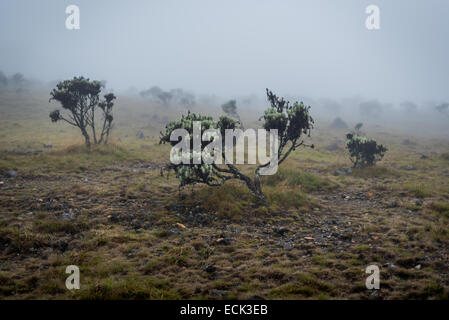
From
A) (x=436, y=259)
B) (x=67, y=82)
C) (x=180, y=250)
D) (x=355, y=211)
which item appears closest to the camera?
(x=436, y=259)

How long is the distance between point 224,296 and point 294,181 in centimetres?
1286

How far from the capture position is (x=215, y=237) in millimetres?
10250

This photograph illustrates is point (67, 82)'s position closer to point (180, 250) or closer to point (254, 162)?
point (254, 162)

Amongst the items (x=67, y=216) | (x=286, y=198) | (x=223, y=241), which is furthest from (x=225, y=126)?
(x=67, y=216)

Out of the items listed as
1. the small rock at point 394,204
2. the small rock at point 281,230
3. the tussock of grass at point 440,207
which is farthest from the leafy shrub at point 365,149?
the small rock at point 281,230

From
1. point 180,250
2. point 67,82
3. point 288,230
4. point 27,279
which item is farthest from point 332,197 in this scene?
point 67,82

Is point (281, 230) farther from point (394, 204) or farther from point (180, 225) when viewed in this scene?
point (394, 204)

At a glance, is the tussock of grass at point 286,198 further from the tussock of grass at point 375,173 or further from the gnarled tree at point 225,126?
the tussock of grass at point 375,173

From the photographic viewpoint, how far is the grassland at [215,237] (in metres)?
6.82

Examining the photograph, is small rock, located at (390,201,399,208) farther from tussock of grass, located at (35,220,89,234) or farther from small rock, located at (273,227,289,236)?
tussock of grass, located at (35,220,89,234)

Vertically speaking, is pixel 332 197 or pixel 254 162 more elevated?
pixel 254 162

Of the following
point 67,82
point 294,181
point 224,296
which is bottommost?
point 224,296

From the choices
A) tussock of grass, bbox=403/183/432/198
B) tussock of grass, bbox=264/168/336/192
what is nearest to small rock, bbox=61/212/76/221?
tussock of grass, bbox=264/168/336/192

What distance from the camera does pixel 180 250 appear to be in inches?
352
